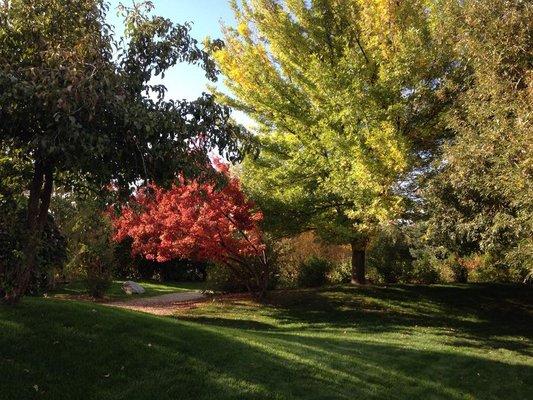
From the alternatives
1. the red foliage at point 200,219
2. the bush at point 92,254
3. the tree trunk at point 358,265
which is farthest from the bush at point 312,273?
the bush at point 92,254

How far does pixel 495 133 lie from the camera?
9.32 metres

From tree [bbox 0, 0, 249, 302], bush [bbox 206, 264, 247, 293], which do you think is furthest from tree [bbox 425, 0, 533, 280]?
bush [bbox 206, 264, 247, 293]

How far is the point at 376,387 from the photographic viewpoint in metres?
7.73

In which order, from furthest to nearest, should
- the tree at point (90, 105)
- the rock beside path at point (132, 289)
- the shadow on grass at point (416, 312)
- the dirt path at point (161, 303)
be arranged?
the rock beside path at point (132, 289), the dirt path at point (161, 303), the shadow on grass at point (416, 312), the tree at point (90, 105)

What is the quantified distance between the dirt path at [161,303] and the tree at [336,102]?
17.3 ft

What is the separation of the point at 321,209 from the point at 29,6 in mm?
10701

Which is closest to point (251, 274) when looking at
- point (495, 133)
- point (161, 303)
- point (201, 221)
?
point (161, 303)

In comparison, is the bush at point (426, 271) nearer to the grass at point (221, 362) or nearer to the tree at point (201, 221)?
the tree at point (201, 221)

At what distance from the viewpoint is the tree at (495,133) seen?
350 inches

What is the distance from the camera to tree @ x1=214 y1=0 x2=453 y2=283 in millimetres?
A: 13102

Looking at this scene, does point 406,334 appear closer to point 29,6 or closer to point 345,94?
point 345,94

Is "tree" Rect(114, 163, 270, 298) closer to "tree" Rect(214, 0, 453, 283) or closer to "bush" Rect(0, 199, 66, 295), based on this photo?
"tree" Rect(214, 0, 453, 283)

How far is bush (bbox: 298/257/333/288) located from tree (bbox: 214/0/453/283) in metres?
7.37

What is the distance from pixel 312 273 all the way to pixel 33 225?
18033 mm
